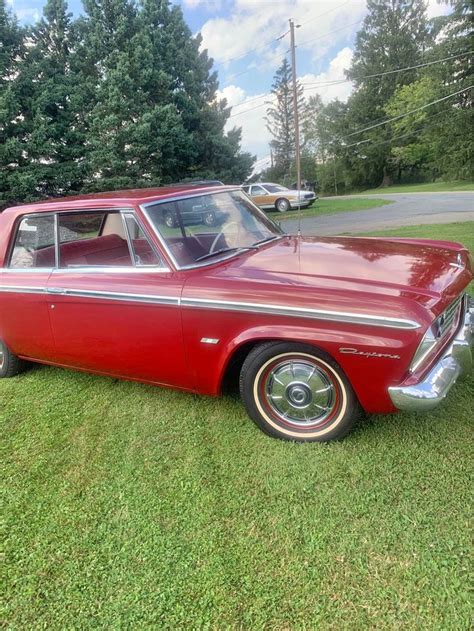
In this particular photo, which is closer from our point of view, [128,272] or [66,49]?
[128,272]

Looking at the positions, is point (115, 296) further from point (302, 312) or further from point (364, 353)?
point (364, 353)

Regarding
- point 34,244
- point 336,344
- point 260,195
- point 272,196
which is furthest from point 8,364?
point 260,195

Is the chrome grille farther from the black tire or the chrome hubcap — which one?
the black tire

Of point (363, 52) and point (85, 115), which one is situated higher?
point (363, 52)

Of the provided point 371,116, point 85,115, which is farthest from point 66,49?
point 371,116

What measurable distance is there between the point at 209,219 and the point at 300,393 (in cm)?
158

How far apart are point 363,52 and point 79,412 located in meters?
62.3

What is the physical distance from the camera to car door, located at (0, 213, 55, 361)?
11.1 feet

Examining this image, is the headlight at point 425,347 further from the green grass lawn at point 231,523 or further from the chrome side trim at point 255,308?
the green grass lawn at point 231,523

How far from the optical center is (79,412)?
3324 mm

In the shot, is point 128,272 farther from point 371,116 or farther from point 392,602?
point 371,116

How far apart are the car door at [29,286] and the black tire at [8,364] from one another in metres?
0.25

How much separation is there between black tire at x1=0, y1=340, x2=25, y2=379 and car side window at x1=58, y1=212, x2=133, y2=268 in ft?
3.65

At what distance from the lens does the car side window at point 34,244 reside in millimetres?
3441
